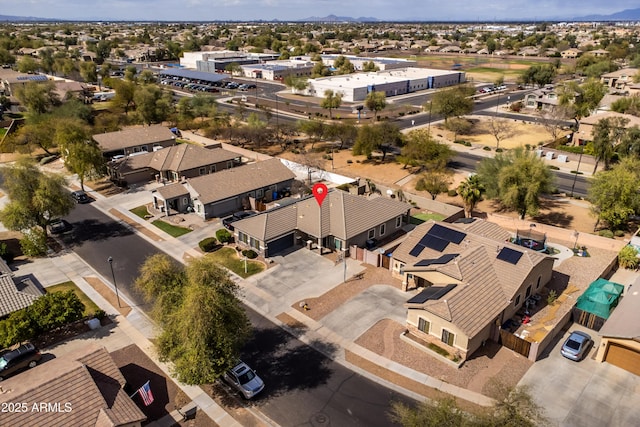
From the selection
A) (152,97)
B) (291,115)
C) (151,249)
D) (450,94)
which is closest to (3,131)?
(152,97)

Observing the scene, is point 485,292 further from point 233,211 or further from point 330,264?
point 233,211

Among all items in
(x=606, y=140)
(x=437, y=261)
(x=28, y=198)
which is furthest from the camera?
(x=606, y=140)

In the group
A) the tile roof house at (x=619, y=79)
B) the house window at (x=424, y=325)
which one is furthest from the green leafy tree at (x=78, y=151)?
the tile roof house at (x=619, y=79)

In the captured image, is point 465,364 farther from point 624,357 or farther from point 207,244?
point 207,244

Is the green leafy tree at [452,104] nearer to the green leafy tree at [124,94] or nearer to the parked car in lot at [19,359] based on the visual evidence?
the green leafy tree at [124,94]

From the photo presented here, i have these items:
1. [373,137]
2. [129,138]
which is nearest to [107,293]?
[129,138]

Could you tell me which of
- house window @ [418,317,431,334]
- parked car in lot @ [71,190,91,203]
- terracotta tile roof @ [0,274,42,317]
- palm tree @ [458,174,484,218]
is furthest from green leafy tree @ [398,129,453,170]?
terracotta tile roof @ [0,274,42,317]

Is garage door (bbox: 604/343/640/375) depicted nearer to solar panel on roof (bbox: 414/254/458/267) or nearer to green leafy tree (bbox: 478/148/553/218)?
solar panel on roof (bbox: 414/254/458/267)
